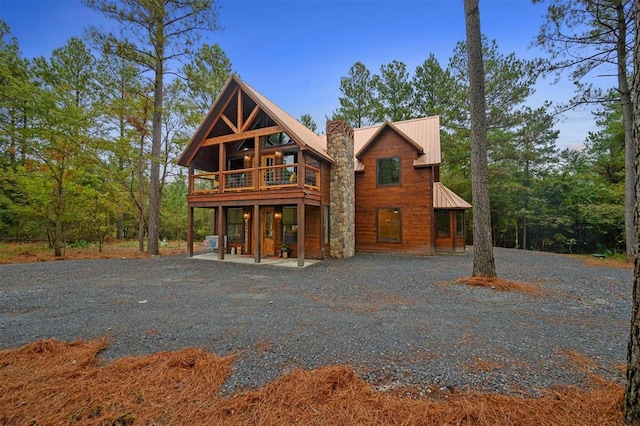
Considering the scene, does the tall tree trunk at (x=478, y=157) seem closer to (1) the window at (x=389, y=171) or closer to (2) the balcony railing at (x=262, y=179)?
(2) the balcony railing at (x=262, y=179)

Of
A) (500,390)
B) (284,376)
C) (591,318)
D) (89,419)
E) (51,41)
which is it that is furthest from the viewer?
(51,41)

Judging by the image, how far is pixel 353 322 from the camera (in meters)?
3.91

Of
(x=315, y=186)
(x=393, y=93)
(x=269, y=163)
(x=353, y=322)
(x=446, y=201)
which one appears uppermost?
(x=393, y=93)

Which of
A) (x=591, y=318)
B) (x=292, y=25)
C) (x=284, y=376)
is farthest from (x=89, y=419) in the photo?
(x=292, y=25)

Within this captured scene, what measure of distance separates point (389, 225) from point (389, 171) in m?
2.73

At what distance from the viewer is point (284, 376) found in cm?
245

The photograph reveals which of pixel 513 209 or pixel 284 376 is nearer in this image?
pixel 284 376

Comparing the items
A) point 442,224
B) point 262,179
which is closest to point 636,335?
point 262,179

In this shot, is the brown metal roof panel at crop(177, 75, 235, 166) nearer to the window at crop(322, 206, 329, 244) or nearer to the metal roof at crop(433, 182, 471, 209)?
the window at crop(322, 206, 329, 244)

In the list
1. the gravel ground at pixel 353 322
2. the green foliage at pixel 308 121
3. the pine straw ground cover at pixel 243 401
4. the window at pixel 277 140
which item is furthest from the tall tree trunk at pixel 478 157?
the green foliage at pixel 308 121

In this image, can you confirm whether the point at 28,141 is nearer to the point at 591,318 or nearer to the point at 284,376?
the point at 284,376

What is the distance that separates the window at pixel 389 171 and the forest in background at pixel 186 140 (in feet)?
20.3

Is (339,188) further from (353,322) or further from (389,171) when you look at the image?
(353,322)

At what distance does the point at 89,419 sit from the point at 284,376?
1466 millimetres
